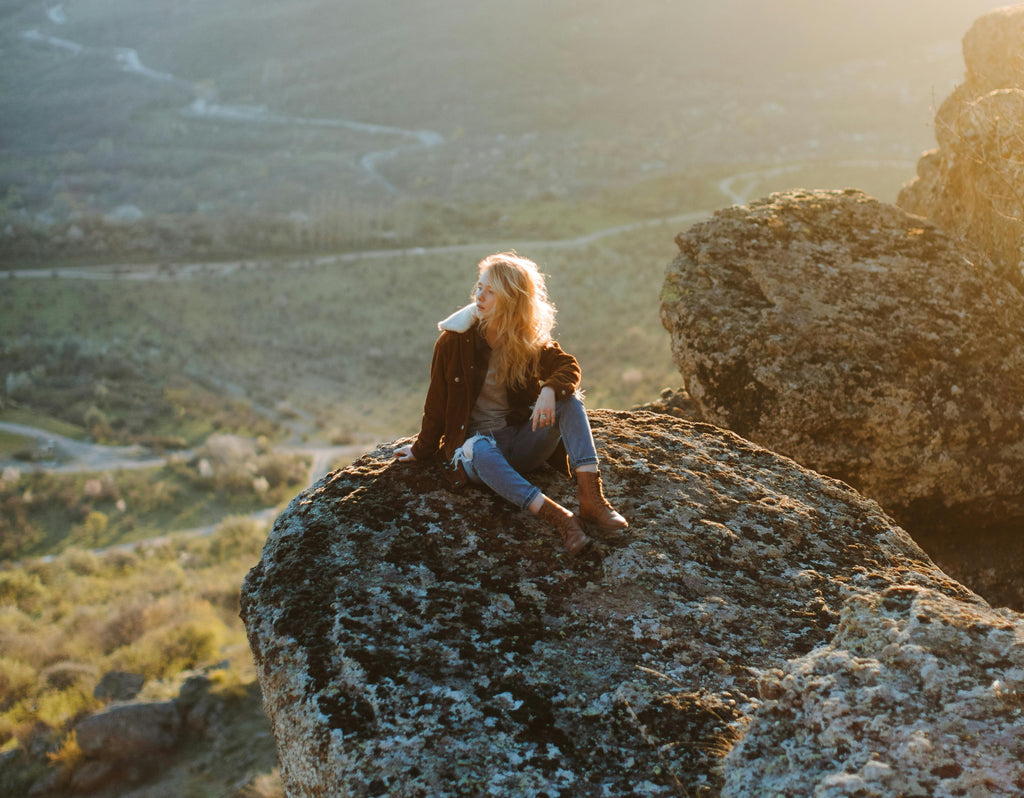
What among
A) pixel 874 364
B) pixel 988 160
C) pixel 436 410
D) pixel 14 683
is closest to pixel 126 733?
pixel 14 683

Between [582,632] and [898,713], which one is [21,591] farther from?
[898,713]

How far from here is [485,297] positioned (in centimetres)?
439

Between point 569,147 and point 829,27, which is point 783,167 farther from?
point 829,27

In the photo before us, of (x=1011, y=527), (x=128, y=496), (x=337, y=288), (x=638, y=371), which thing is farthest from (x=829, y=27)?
(x=1011, y=527)

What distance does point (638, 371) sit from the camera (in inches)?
1116

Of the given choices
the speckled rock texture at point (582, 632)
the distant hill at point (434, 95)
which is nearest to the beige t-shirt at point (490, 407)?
the speckled rock texture at point (582, 632)

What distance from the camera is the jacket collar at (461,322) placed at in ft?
14.5

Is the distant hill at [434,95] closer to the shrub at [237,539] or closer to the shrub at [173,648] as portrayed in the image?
the shrub at [237,539]

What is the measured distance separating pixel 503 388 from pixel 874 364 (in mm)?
2985

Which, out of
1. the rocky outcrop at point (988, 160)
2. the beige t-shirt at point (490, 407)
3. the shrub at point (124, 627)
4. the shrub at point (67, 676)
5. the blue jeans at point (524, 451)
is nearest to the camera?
the blue jeans at point (524, 451)

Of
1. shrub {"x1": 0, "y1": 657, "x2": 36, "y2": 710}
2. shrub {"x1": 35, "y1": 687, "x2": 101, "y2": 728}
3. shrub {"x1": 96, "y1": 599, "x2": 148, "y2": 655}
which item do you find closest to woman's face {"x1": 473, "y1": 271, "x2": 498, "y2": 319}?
shrub {"x1": 35, "y1": 687, "x2": 101, "y2": 728}

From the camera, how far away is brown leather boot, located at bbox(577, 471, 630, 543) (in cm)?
390

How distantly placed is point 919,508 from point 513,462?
11.1ft

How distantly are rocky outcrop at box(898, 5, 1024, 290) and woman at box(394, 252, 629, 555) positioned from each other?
4.46 m
